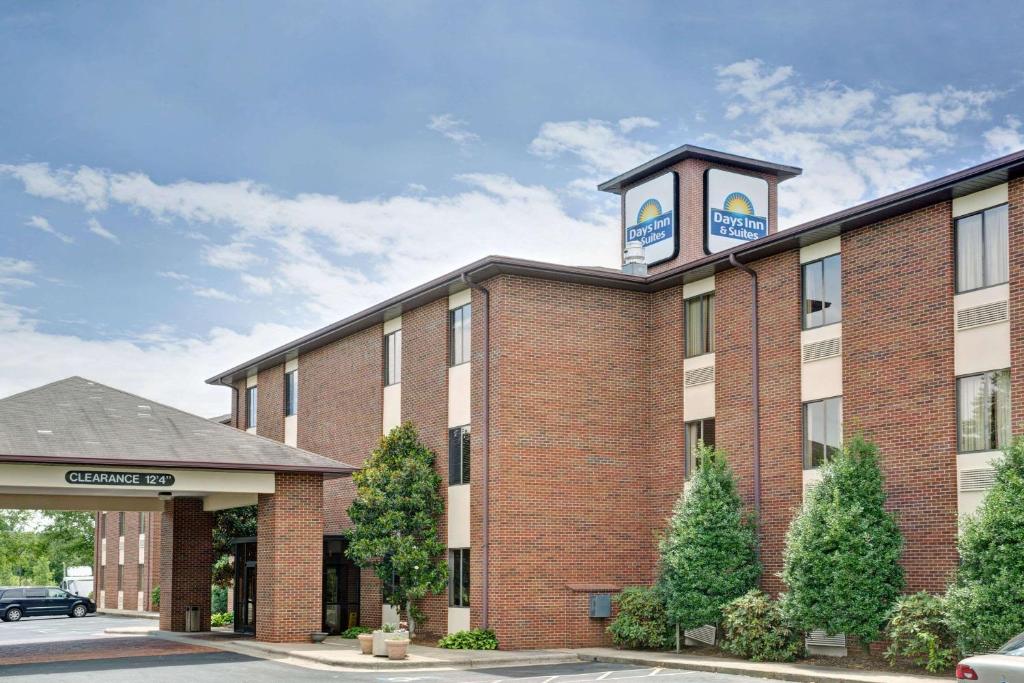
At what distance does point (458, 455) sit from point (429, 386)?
8.09 feet

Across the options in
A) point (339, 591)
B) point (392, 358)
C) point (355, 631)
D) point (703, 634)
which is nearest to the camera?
point (703, 634)

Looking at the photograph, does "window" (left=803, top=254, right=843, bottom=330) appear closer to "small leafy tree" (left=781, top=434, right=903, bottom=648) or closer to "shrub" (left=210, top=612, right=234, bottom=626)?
"small leafy tree" (left=781, top=434, right=903, bottom=648)

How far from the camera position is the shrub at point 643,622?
27.5m

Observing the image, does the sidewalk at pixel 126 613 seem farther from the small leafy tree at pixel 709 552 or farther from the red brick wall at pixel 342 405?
the small leafy tree at pixel 709 552

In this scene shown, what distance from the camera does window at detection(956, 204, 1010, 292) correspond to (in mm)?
22438

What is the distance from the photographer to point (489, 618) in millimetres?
28141

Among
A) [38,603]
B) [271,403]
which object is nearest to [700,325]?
[271,403]

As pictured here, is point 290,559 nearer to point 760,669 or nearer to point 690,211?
point 760,669

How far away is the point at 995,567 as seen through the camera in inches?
788

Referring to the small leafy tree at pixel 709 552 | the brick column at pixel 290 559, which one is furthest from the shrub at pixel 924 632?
the brick column at pixel 290 559

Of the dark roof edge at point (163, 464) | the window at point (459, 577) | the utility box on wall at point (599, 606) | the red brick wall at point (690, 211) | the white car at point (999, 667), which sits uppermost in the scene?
the red brick wall at point (690, 211)

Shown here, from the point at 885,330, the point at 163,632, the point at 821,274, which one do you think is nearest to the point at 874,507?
the point at 885,330

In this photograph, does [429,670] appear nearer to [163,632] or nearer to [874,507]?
[874,507]

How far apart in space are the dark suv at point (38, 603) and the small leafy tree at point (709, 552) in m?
37.7
